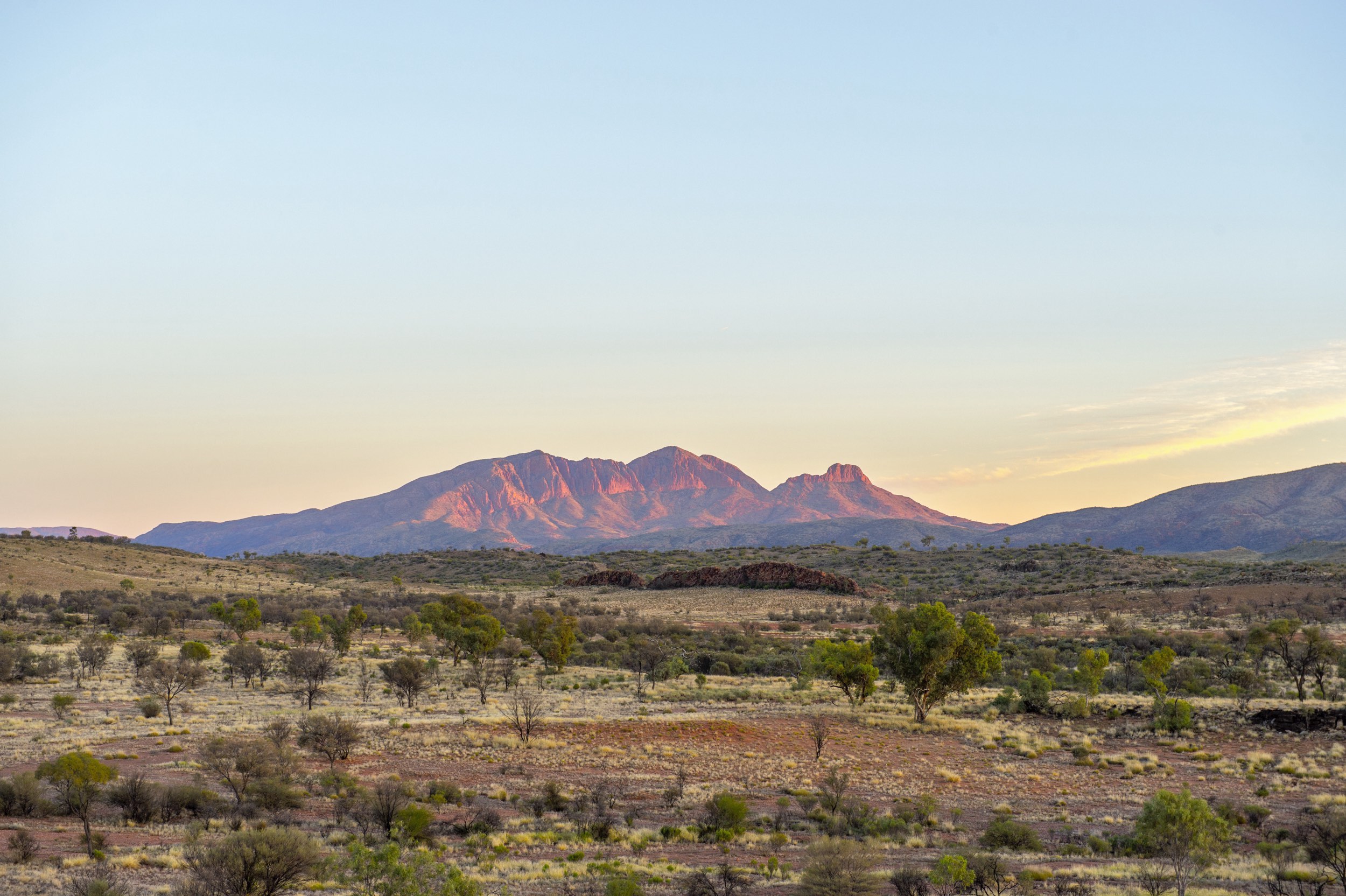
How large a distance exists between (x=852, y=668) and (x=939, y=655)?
436cm

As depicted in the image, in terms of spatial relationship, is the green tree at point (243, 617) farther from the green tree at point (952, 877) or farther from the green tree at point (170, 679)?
the green tree at point (952, 877)

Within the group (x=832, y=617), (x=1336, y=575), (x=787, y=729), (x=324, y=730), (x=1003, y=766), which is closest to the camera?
(x=324, y=730)

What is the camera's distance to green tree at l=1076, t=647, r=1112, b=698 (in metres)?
37.5

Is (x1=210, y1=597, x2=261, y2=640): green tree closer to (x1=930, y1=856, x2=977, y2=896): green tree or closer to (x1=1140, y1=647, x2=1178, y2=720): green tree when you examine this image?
(x1=930, y1=856, x2=977, y2=896): green tree

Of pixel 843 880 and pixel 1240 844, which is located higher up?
pixel 843 880

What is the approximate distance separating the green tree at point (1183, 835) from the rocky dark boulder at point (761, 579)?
7188cm

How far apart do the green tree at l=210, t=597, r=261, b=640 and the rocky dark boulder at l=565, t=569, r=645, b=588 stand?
47.2m

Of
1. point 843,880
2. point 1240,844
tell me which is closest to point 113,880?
point 843,880

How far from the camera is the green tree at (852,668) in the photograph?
37406 mm

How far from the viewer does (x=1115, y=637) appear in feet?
179

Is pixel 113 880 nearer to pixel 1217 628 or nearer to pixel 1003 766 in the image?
pixel 1003 766

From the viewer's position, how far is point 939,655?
3425 cm

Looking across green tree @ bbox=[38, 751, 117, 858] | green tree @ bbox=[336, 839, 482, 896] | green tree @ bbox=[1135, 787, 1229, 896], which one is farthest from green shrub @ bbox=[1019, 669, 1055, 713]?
green tree @ bbox=[38, 751, 117, 858]

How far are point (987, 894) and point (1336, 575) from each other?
81942 millimetres
